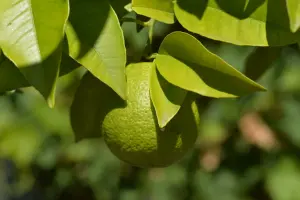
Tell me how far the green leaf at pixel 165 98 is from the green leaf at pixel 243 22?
0.06m

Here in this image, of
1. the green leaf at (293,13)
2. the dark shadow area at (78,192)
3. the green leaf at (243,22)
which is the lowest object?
the dark shadow area at (78,192)

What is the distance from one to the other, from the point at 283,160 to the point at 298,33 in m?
1.19

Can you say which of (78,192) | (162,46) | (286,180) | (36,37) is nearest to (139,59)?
(162,46)

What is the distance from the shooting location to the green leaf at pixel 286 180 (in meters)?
1.89

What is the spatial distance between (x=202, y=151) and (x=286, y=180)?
23cm

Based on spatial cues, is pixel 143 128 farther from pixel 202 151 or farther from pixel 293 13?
pixel 202 151

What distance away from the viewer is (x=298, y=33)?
0.76 meters

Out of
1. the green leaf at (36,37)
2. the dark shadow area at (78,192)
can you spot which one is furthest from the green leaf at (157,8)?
the dark shadow area at (78,192)

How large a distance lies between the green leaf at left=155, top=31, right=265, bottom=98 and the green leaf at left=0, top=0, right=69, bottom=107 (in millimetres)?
123

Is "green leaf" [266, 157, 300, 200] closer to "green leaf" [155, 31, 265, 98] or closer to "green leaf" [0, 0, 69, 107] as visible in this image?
"green leaf" [155, 31, 265, 98]

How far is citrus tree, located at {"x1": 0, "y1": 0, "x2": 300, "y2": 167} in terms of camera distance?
2.40 ft

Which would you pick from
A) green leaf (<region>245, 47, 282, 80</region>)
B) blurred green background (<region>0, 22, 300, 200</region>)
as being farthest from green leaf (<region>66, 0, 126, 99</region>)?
blurred green background (<region>0, 22, 300, 200</region>)

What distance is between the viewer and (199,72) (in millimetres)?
770

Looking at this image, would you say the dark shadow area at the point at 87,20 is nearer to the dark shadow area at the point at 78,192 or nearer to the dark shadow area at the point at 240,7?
the dark shadow area at the point at 240,7
